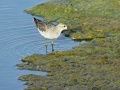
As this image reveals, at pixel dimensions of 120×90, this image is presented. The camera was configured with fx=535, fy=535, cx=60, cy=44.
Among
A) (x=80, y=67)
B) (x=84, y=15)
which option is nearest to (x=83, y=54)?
(x=80, y=67)

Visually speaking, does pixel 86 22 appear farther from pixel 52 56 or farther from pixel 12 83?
pixel 12 83

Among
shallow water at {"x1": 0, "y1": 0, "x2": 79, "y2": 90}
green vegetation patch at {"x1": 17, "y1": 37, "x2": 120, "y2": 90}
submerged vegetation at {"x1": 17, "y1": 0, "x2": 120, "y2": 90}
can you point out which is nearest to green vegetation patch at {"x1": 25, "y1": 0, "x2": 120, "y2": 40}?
submerged vegetation at {"x1": 17, "y1": 0, "x2": 120, "y2": 90}

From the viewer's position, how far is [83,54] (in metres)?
22.9

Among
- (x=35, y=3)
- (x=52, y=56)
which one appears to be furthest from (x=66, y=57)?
(x=35, y=3)

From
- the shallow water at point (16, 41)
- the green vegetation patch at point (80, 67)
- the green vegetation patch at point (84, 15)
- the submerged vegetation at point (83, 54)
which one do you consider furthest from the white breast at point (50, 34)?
the green vegetation patch at point (84, 15)

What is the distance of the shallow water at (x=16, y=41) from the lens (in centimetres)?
2089

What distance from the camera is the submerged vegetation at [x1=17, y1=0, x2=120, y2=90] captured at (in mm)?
19594

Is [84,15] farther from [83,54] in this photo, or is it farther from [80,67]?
[80,67]

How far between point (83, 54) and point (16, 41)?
158 inches

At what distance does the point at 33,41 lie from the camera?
25438 millimetres

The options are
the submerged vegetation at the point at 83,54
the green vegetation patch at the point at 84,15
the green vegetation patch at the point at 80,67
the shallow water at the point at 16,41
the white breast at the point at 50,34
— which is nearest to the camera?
the green vegetation patch at the point at 80,67

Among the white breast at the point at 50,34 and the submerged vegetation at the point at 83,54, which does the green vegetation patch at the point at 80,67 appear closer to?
the submerged vegetation at the point at 83,54

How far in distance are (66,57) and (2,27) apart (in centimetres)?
644

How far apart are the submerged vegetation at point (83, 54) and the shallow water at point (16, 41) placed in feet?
1.75
